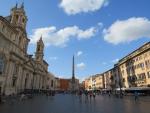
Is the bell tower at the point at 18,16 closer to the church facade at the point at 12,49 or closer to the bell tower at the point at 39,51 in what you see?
the church facade at the point at 12,49

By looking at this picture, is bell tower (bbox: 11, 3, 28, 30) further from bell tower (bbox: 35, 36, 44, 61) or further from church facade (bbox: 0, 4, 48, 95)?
bell tower (bbox: 35, 36, 44, 61)

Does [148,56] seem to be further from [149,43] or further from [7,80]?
[7,80]

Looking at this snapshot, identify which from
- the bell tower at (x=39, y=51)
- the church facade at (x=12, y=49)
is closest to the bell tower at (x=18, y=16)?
the church facade at (x=12, y=49)

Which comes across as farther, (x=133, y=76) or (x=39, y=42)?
(x=39, y=42)

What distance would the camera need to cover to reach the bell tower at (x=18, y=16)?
60.2m

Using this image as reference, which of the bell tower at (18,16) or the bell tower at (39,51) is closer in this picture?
the bell tower at (18,16)

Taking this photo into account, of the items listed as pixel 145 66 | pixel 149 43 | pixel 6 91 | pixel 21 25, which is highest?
pixel 21 25

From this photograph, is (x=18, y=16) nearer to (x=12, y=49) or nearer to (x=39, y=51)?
(x=12, y=49)

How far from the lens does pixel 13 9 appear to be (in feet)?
205

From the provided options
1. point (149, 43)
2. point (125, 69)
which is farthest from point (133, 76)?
point (149, 43)

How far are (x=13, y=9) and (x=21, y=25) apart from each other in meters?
7.01

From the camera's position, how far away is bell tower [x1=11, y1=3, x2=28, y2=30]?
6018 cm

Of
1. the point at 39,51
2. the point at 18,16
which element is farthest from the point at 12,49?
the point at 39,51

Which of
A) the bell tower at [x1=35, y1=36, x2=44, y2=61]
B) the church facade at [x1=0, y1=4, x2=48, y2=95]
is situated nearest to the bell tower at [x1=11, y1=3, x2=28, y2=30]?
the church facade at [x1=0, y1=4, x2=48, y2=95]
